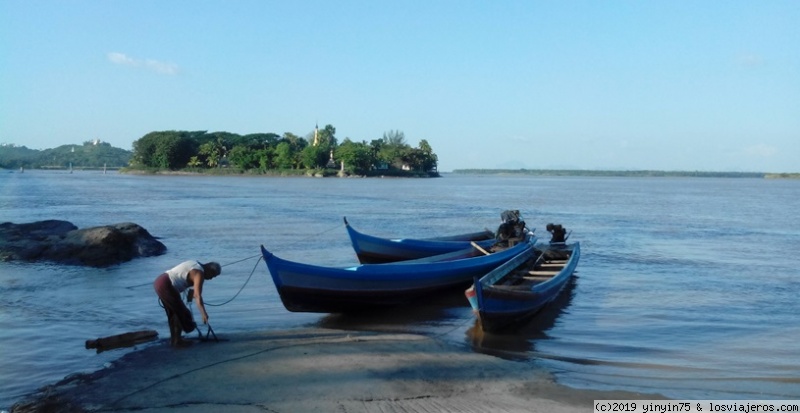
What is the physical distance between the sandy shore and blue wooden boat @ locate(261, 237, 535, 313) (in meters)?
1.66

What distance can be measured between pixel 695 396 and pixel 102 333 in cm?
935

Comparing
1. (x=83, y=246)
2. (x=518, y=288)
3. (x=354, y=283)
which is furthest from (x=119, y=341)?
(x=83, y=246)

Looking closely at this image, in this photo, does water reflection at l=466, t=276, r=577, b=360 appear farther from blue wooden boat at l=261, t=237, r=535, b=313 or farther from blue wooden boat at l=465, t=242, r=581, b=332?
blue wooden boat at l=261, t=237, r=535, b=313

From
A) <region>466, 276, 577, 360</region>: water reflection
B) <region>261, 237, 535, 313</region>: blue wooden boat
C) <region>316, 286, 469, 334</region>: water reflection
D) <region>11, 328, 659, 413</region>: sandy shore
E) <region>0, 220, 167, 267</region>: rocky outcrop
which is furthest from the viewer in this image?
<region>0, 220, 167, 267</region>: rocky outcrop

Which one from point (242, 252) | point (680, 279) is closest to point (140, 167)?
point (242, 252)

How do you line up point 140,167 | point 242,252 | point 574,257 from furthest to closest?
point 140,167 < point 242,252 < point 574,257

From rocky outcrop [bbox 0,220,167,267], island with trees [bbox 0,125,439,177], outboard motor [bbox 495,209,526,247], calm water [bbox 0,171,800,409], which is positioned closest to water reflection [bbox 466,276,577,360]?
calm water [bbox 0,171,800,409]

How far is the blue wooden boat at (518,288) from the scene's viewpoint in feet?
36.1

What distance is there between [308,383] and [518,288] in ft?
19.4

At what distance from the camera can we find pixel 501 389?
8.25m

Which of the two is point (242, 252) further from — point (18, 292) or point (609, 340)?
point (609, 340)

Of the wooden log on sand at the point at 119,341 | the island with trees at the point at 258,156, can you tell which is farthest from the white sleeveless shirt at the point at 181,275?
the island with trees at the point at 258,156

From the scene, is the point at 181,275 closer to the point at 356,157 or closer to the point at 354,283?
the point at 354,283

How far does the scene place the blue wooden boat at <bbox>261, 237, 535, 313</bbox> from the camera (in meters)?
11.7
